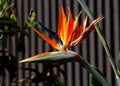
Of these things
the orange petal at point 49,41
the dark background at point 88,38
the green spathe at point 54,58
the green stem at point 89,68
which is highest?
the orange petal at point 49,41

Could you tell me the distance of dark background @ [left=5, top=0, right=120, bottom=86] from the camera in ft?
11.5

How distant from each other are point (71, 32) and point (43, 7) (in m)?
2.78

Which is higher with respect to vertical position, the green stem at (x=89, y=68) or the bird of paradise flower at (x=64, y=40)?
the bird of paradise flower at (x=64, y=40)

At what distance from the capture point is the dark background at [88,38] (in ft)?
11.5

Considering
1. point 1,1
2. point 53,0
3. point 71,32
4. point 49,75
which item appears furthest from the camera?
point 53,0

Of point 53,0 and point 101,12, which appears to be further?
point 53,0

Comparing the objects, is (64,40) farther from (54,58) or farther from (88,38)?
(88,38)

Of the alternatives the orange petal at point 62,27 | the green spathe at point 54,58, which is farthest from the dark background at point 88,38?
the green spathe at point 54,58

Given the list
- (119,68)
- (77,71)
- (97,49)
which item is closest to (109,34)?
(97,49)

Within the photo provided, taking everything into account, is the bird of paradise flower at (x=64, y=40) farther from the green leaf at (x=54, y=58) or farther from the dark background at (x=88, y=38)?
the dark background at (x=88, y=38)

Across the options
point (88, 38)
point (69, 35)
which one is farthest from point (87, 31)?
point (88, 38)

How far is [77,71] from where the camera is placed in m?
3.70

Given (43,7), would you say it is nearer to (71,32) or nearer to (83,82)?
(83,82)

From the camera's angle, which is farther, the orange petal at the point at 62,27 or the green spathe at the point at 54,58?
the orange petal at the point at 62,27
